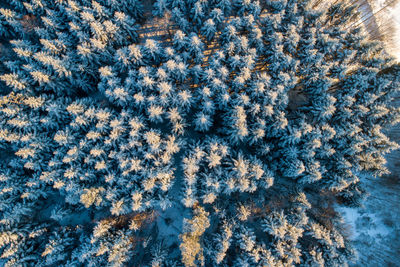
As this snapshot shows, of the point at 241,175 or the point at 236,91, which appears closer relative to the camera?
the point at 241,175

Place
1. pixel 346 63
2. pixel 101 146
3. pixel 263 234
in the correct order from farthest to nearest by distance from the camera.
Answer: pixel 263 234
pixel 346 63
pixel 101 146

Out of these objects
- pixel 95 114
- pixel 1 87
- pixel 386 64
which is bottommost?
pixel 95 114

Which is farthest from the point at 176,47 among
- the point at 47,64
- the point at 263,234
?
the point at 263,234

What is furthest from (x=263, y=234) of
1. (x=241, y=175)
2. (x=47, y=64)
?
(x=47, y=64)

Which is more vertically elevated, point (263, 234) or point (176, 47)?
point (176, 47)

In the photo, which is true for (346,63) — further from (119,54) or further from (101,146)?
(101,146)

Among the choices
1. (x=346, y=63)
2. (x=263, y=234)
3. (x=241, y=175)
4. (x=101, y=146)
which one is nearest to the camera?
(x=241, y=175)
